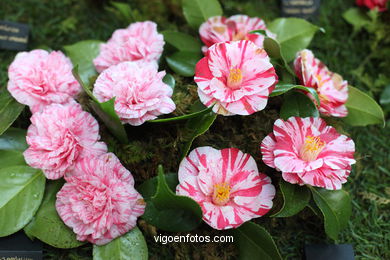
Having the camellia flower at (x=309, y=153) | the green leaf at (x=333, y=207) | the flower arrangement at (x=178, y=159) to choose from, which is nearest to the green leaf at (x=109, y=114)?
the flower arrangement at (x=178, y=159)

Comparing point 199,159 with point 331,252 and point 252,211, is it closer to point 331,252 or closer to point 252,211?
point 252,211

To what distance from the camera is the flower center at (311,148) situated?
0.93m

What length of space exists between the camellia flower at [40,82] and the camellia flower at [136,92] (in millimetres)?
144

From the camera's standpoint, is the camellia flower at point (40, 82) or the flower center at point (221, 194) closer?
the flower center at point (221, 194)

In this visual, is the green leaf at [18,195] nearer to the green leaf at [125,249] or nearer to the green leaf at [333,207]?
the green leaf at [125,249]

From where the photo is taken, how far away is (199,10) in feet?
4.03

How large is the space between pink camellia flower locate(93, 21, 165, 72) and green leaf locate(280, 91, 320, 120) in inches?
14.5

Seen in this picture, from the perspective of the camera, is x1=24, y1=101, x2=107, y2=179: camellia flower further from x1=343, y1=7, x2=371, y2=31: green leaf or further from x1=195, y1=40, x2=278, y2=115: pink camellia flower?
x1=343, y1=7, x2=371, y2=31: green leaf

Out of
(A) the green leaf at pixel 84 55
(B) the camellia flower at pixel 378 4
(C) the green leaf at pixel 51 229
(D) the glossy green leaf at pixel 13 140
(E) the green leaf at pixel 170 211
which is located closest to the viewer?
(E) the green leaf at pixel 170 211

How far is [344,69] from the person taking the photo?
1405 mm

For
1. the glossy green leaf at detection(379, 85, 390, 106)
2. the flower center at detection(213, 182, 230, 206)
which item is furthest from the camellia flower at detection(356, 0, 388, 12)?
the flower center at detection(213, 182, 230, 206)

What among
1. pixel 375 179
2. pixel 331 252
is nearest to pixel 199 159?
pixel 331 252

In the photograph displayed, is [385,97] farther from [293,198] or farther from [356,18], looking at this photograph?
[293,198]

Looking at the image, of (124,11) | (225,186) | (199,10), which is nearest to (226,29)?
(199,10)
